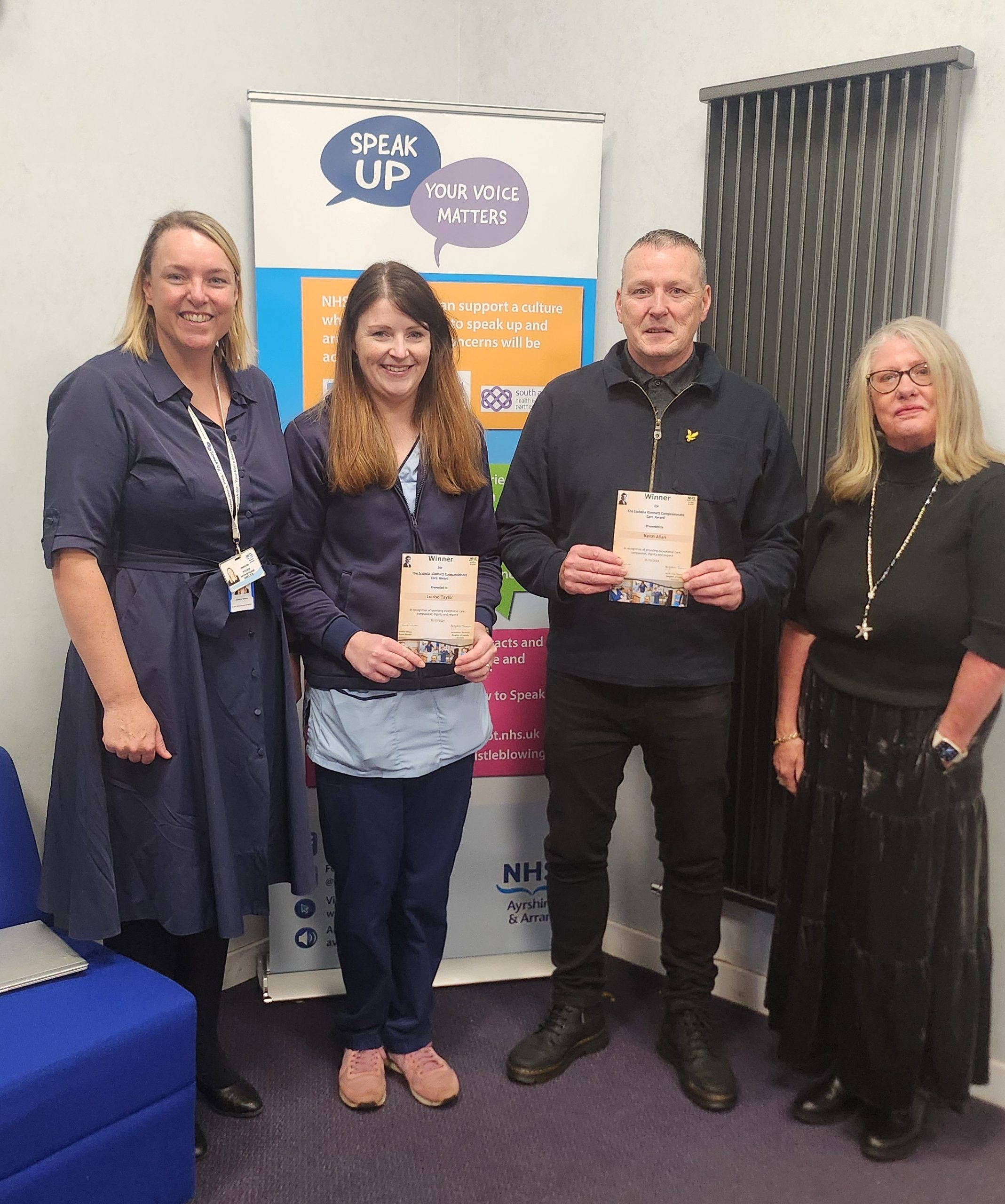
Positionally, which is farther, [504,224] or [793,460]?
[504,224]

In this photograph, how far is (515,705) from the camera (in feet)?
9.20

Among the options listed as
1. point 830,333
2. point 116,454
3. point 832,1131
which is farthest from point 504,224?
point 832,1131

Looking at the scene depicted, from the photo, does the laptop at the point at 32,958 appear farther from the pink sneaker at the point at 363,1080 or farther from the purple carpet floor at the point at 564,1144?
the pink sneaker at the point at 363,1080

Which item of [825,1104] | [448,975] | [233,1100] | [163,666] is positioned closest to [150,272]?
[163,666]

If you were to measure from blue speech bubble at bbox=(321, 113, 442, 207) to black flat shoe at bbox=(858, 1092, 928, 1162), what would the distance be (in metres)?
2.43

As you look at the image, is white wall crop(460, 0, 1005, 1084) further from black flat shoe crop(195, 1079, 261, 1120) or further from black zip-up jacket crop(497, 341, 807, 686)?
black flat shoe crop(195, 1079, 261, 1120)

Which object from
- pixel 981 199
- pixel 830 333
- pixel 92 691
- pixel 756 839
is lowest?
pixel 756 839

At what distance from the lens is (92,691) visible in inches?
73.4

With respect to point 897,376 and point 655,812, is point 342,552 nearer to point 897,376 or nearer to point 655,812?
point 655,812

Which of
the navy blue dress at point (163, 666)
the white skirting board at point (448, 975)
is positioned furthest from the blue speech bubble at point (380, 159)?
the white skirting board at point (448, 975)

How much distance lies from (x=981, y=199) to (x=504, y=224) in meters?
1.14

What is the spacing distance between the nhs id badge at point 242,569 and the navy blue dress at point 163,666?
2cm

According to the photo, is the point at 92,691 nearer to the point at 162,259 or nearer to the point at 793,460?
the point at 162,259

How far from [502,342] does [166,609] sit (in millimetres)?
1254
